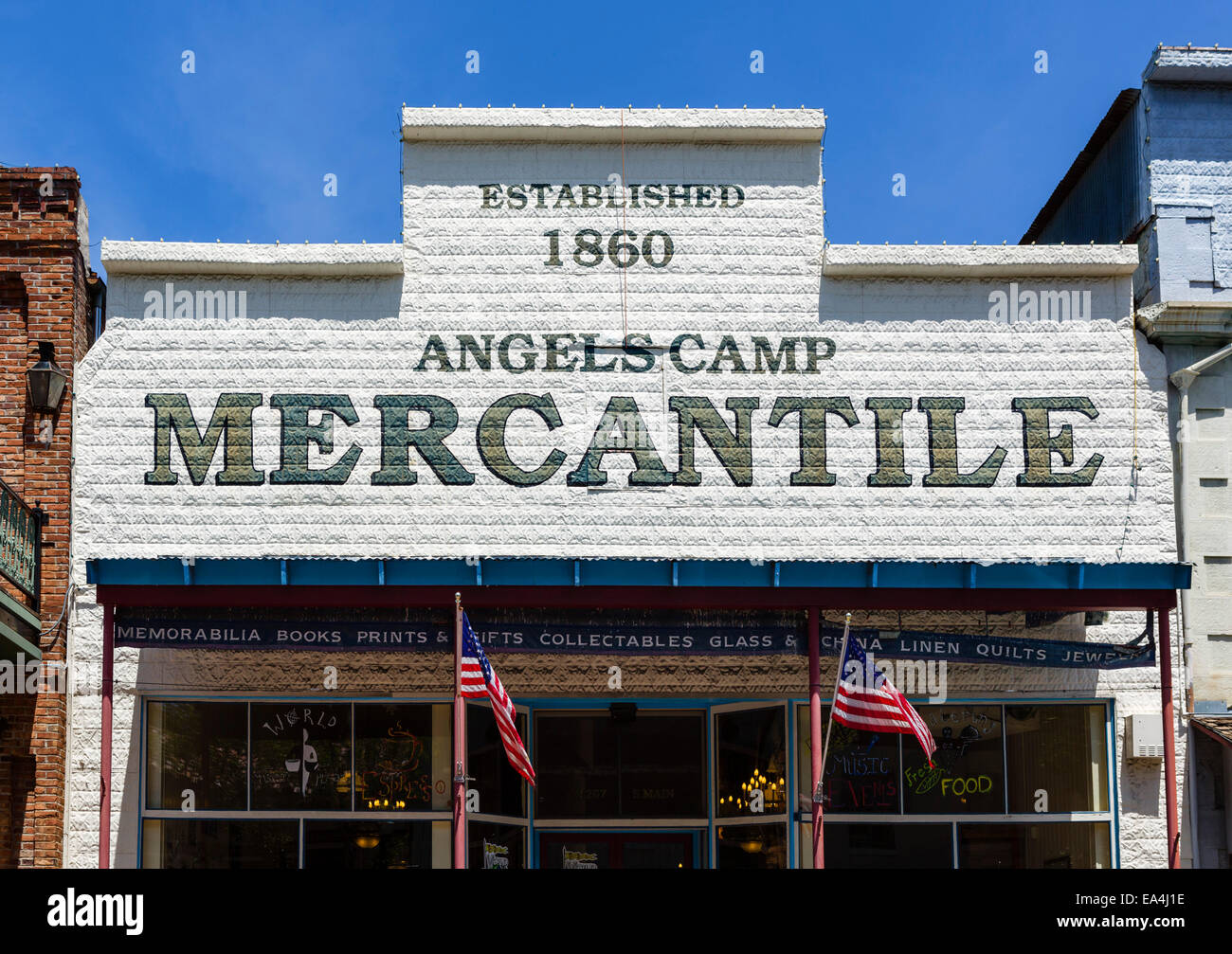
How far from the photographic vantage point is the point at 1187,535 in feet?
52.1

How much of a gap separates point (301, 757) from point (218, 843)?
4.04ft

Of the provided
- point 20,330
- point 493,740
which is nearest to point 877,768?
point 493,740

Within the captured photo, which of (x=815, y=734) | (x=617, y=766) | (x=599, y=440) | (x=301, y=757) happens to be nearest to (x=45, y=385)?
(x=301, y=757)

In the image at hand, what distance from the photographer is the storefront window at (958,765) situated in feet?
50.4

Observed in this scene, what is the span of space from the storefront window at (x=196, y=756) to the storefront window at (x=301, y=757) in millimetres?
182

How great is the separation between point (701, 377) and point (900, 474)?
2529 mm

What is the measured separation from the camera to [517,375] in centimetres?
1605

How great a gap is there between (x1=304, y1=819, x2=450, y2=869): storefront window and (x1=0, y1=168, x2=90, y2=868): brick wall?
2.69 metres

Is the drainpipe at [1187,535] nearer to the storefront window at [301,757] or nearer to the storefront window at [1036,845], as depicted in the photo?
the storefront window at [1036,845]
